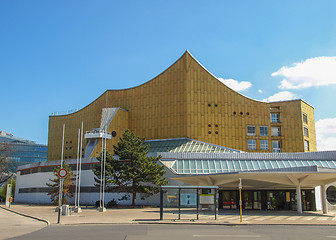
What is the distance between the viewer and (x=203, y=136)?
5381cm

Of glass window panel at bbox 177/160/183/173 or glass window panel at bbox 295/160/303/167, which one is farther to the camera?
glass window panel at bbox 177/160/183/173

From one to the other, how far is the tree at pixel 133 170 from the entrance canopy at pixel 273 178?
6272 millimetres

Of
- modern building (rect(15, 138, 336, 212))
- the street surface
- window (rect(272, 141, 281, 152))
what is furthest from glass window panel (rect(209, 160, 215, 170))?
the street surface

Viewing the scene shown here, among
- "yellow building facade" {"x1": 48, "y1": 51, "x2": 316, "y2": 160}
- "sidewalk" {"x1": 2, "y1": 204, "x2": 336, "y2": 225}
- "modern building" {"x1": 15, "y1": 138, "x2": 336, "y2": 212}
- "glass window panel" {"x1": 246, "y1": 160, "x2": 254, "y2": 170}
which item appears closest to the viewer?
"sidewalk" {"x1": 2, "y1": 204, "x2": 336, "y2": 225}

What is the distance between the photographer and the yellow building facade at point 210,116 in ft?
179

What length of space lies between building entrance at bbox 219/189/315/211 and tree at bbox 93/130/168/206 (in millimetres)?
8622

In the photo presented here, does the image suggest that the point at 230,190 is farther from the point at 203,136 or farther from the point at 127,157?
the point at 203,136

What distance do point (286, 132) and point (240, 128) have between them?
24.9 feet

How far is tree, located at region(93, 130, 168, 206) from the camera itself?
133 feet

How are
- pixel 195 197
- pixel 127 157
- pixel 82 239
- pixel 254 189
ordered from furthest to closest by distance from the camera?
pixel 127 157, pixel 254 189, pixel 195 197, pixel 82 239

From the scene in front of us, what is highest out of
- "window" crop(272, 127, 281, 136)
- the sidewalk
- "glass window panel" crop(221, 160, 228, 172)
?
"window" crop(272, 127, 281, 136)

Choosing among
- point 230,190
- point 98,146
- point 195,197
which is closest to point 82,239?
point 195,197

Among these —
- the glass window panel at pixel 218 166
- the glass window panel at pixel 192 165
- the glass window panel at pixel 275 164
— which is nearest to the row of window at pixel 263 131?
the glass window panel at pixel 275 164

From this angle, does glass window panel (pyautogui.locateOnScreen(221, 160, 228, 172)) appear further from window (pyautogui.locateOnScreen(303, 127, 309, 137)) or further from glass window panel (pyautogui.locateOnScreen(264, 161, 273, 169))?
window (pyautogui.locateOnScreen(303, 127, 309, 137))
